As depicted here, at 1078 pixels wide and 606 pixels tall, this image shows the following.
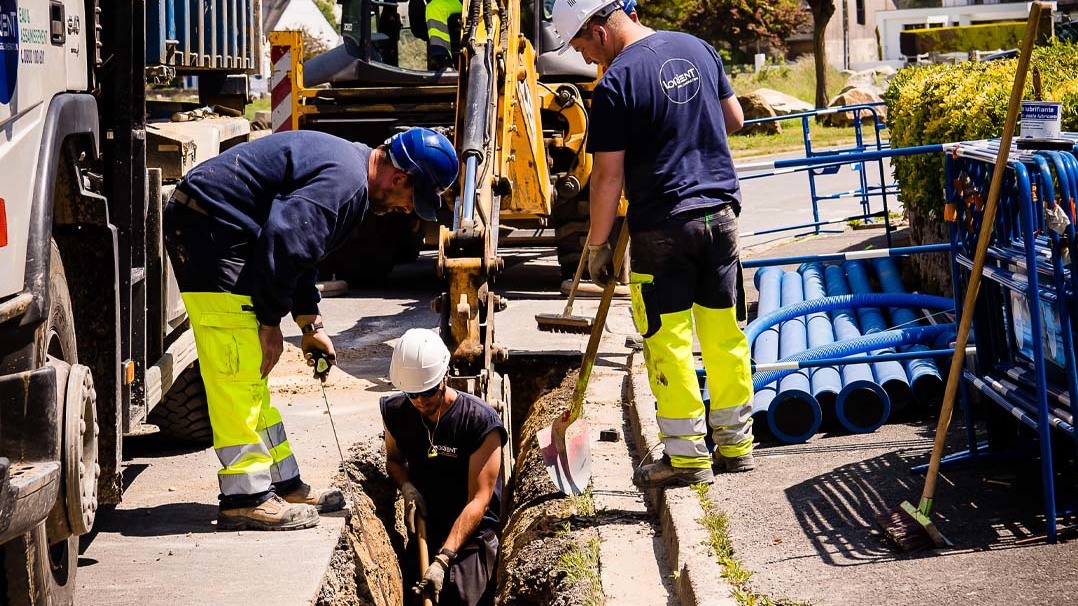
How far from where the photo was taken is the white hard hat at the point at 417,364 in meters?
5.89

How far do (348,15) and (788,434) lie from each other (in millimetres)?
6991

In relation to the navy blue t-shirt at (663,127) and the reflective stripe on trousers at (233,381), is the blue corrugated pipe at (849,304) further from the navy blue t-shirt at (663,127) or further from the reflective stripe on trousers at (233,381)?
the reflective stripe on trousers at (233,381)

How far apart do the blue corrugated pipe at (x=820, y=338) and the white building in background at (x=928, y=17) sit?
39374 mm

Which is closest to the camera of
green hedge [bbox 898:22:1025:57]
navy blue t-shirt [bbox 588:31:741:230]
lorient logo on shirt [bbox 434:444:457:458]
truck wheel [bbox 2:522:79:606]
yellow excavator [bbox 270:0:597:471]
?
truck wheel [bbox 2:522:79:606]

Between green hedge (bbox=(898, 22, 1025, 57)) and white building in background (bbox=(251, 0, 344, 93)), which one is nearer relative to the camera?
green hedge (bbox=(898, 22, 1025, 57))

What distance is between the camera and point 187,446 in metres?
7.29

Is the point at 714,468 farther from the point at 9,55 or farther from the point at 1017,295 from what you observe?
the point at 9,55

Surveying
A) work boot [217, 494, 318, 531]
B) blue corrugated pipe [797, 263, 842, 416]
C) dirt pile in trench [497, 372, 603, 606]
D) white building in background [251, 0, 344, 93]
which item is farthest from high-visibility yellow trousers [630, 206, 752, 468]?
white building in background [251, 0, 344, 93]

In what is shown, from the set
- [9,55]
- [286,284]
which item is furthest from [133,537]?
[9,55]

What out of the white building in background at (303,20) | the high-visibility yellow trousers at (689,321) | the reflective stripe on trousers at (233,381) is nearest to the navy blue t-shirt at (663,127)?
the high-visibility yellow trousers at (689,321)

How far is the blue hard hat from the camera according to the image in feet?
17.7

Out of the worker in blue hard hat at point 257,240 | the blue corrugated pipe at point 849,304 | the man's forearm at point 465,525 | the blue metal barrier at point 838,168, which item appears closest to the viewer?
the worker in blue hard hat at point 257,240

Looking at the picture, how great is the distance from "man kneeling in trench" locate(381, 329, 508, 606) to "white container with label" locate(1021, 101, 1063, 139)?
267 centimetres

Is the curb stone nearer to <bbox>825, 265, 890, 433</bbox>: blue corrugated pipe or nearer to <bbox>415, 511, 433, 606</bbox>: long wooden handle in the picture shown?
<bbox>825, 265, 890, 433</bbox>: blue corrugated pipe
